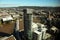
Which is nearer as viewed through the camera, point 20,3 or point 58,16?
point 20,3

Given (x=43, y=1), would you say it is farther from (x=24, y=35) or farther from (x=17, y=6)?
(x=24, y=35)

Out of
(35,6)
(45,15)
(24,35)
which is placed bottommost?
(24,35)

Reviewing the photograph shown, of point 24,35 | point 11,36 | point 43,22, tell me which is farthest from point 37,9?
point 11,36

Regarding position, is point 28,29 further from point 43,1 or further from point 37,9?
point 43,1

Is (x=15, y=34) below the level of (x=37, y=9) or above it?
below

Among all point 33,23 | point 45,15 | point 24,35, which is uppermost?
point 45,15

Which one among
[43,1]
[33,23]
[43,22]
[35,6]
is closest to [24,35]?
[33,23]

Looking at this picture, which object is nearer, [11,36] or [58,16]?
[11,36]

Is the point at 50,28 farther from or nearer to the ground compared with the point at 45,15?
nearer to the ground
